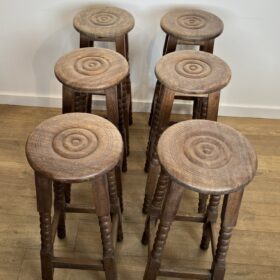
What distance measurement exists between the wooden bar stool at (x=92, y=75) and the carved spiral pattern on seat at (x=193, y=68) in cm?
20

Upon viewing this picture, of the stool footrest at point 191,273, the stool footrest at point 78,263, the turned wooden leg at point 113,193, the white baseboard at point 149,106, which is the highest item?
the turned wooden leg at point 113,193

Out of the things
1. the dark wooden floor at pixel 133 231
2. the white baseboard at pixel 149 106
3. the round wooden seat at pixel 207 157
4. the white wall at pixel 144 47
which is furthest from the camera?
the white baseboard at pixel 149 106

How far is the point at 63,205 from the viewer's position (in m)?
1.54

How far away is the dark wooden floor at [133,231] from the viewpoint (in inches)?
61.6

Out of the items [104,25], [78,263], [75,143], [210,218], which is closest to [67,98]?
[75,143]

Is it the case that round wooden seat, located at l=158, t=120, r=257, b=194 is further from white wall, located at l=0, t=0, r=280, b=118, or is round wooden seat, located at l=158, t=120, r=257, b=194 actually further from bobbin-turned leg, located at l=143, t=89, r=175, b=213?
white wall, located at l=0, t=0, r=280, b=118

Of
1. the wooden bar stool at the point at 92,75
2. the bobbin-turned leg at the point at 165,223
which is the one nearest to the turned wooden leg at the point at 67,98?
the wooden bar stool at the point at 92,75

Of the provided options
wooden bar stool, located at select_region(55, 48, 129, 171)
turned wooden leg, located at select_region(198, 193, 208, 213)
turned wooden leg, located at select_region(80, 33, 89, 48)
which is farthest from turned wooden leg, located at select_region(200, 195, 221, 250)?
turned wooden leg, located at select_region(80, 33, 89, 48)

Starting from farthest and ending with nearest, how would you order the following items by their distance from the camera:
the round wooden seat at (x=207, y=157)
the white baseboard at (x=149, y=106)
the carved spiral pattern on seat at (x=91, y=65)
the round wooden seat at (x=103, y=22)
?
the white baseboard at (x=149, y=106)
the round wooden seat at (x=103, y=22)
the carved spiral pattern on seat at (x=91, y=65)
the round wooden seat at (x=207, y=157)

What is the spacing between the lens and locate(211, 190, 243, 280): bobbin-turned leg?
1.15 metres

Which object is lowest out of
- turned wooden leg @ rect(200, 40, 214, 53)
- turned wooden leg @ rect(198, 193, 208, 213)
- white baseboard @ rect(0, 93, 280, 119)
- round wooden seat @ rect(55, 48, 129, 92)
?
white baseboard @ rect(0, 93, 280, 119)

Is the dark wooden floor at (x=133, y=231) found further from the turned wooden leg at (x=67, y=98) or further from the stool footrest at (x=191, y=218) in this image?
the turned wooden leg at (x=67, y=98)

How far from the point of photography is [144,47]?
6.93 feet

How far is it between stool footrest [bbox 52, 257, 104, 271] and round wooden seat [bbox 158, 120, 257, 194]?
0.48 m
